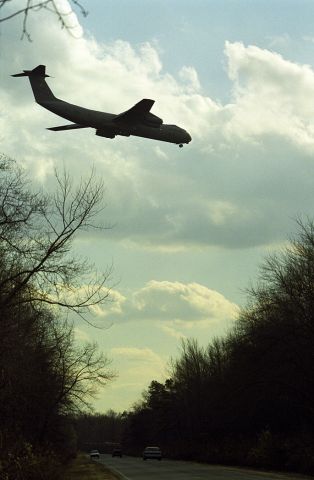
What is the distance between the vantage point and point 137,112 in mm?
34844

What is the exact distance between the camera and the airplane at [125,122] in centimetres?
3481

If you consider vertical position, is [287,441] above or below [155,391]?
below

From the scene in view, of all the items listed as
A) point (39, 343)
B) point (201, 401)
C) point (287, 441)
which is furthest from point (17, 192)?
point (201, 401)

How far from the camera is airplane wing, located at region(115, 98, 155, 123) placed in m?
34.4

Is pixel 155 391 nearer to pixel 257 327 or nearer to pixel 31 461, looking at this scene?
pixel 257 327

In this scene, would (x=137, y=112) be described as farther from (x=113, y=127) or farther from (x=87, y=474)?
(x=87, y=474)

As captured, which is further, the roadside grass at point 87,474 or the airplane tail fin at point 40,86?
the airplane tail fin at point 40,86

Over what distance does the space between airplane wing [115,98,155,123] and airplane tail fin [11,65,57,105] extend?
27.5ft

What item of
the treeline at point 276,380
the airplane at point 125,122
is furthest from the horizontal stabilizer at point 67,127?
the treeline at point 276,380

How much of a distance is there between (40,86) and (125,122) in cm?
1007

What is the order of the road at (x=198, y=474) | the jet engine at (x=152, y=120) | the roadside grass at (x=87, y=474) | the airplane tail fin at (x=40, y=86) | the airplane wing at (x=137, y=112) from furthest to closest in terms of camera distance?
the airplane tail fin at (x=40, y=86) < the roadside grass at (x=87, y=474) < the jet engine at (x=152, y=120) < the airplane wing at (x=137, y=112) < the road at (x=198, y=474)

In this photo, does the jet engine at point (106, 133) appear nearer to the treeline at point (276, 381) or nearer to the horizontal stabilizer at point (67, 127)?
the horizontal stabilizer at point (67, 127)

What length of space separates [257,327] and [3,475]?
27.4 m

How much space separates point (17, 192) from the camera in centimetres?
2070
